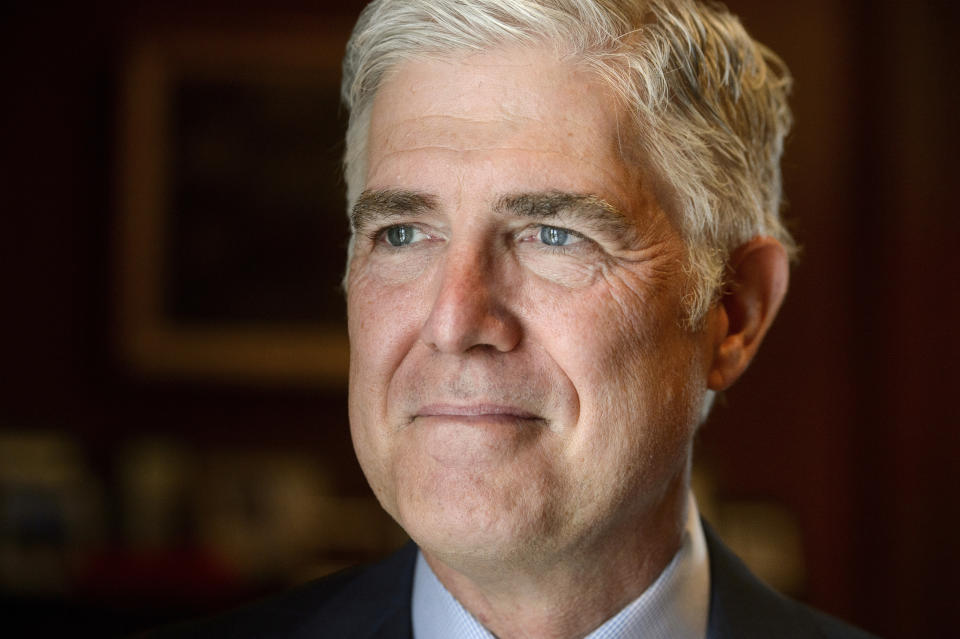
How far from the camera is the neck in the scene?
4.64 ft

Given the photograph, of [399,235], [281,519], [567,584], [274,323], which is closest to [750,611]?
[567,584]

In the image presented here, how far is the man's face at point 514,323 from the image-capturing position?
52.4 inches

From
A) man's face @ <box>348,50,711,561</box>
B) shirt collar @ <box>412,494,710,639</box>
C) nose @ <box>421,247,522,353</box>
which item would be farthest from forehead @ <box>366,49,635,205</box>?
shirt collar @ <box>412,494,710,639</box>

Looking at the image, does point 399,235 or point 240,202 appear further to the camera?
point 240,202

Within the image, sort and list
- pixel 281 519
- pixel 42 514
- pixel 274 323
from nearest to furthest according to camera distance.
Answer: pixel 42 514
pixel 281 519
pixel 274 323

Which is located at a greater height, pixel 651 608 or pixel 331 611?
pixel 651 608

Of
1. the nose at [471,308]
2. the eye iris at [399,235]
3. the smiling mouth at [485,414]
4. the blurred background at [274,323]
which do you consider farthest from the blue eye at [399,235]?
the blurred background at [274,323]

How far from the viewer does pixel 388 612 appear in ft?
5.26

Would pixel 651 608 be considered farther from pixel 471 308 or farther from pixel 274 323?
pixel 274 323

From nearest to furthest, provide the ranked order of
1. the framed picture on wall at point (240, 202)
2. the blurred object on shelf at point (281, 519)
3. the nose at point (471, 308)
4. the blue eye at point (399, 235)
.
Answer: the nose at point (471, 308) < the blue eye at point (399, 235) < the blurred object on shelf at point (281, 519) < the framed picture on wall at point (240, 202)

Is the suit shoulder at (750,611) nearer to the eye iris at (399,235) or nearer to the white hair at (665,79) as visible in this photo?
the white hair at (665,79)

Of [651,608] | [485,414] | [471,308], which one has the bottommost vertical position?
[651,608]

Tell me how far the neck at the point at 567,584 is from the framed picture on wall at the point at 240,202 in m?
2.95

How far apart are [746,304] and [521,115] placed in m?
0.49
